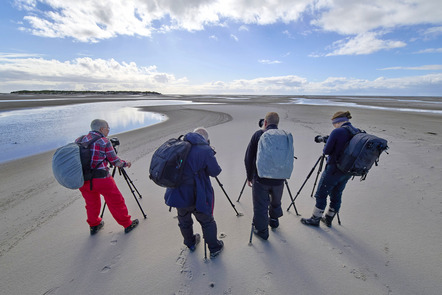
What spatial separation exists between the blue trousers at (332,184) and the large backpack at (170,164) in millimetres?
2527

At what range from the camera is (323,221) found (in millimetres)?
3857

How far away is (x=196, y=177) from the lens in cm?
260

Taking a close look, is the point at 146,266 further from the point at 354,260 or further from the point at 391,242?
the point at 391,242

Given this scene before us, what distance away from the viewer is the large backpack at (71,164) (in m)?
2.80

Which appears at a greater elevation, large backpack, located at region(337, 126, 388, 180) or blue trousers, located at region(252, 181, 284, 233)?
large backpack, located at region(337, 126, 388, 180)

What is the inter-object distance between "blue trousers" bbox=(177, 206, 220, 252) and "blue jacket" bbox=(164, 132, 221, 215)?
5.9 inches

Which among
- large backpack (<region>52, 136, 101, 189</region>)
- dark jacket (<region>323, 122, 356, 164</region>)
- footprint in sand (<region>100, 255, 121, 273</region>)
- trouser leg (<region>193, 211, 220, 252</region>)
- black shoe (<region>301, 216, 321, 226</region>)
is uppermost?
dark jacket (<region>323, 122, 356, 164</region>)

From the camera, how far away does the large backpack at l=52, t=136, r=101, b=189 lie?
2801mm

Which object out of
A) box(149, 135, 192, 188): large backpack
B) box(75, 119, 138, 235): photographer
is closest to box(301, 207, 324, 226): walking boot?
box(149, 135, 192, 188): large backpack

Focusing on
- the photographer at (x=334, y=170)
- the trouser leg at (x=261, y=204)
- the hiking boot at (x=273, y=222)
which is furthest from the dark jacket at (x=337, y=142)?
the hiking boot at (x=273, y=222)

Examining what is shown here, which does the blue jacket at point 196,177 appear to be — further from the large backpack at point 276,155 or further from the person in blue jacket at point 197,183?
the large backpack at point 276,155

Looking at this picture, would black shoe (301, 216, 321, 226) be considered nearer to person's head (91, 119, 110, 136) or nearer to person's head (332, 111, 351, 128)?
person's head (332, 111, 351, 128)

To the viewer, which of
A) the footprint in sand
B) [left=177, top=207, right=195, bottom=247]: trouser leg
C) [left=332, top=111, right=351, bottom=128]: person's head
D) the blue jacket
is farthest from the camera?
[left=332, top=111, right=351, bottom=128]: person's head

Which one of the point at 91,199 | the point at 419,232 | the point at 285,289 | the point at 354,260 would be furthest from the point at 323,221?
the point at 91,199
